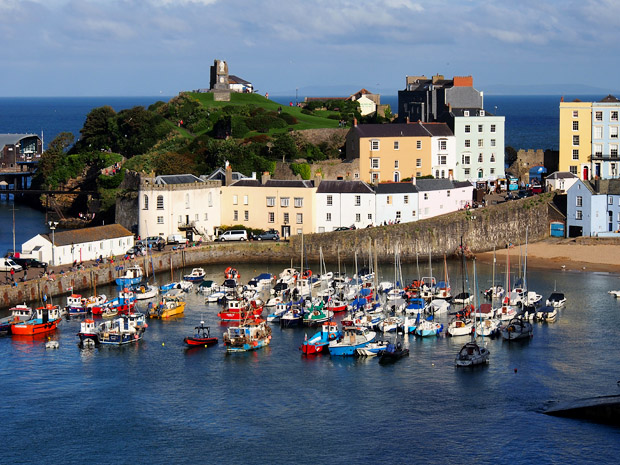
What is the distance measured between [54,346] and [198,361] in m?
7.35

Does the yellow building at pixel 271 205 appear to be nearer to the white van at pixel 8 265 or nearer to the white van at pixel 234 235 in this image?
the white van at pixel 234 235

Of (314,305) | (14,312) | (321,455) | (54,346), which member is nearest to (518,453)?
(321,455)

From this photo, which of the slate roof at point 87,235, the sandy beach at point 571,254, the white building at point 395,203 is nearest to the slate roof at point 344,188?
the white building at point 395,203

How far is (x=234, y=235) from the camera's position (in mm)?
72938

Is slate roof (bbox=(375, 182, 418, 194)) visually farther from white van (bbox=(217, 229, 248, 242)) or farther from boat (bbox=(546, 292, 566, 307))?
boat (bbox=(546, 292, 566, 307))

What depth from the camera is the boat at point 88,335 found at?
50.2 m

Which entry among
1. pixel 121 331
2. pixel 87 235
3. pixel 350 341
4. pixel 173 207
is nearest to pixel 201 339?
pixel 121 331


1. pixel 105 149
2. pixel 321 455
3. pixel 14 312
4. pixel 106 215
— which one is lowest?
pixel 321 455

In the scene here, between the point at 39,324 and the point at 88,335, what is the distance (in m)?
3.16

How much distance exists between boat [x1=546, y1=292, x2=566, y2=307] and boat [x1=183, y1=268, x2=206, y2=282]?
21.2 meters

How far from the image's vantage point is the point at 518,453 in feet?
121

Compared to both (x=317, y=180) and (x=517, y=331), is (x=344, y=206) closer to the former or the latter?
(x=317, y=180)

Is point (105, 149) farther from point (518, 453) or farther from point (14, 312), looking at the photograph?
point (518, 453)

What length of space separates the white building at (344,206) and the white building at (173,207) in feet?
26.2
